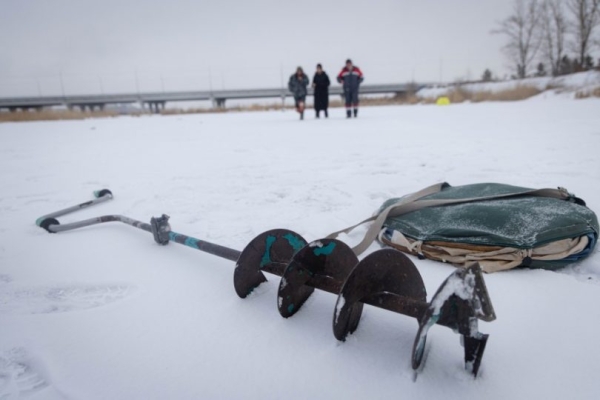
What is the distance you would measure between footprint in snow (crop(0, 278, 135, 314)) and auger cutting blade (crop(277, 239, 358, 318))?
96 cm

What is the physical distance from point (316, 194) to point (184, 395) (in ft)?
7.82

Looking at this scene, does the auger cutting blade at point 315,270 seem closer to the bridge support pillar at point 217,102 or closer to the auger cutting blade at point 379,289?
the auger cutting blade at point 379,289

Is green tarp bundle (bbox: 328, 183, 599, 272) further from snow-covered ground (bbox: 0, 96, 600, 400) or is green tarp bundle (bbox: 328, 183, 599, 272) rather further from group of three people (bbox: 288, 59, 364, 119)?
group of three people (bbox: 288, 59, 364, 119)

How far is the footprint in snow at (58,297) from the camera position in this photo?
1672mm

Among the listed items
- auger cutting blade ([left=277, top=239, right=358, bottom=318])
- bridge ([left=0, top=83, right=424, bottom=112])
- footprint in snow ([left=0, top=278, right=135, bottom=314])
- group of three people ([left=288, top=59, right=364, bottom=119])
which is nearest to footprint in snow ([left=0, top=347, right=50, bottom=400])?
footprint in snow ([left=0, top=278, right=135, bottom=314])

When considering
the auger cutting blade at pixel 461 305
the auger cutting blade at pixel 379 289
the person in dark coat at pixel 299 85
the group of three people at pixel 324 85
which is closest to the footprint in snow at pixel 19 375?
the auger cutting blade at pixel 379 289

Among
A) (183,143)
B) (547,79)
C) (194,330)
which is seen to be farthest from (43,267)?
(547,79)

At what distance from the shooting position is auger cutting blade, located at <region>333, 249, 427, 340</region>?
116 cm

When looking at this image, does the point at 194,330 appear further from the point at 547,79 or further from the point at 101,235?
the point at 547,79

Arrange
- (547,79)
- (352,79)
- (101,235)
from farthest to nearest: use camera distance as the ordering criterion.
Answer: (547,79) → (352,79) → (101,235)

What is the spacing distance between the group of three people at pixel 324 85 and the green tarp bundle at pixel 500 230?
33.9 feet

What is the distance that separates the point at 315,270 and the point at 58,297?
57.4 inches

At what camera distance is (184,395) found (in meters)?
1.15

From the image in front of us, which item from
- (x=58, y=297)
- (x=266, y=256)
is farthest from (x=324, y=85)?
(x=58, y=297)
